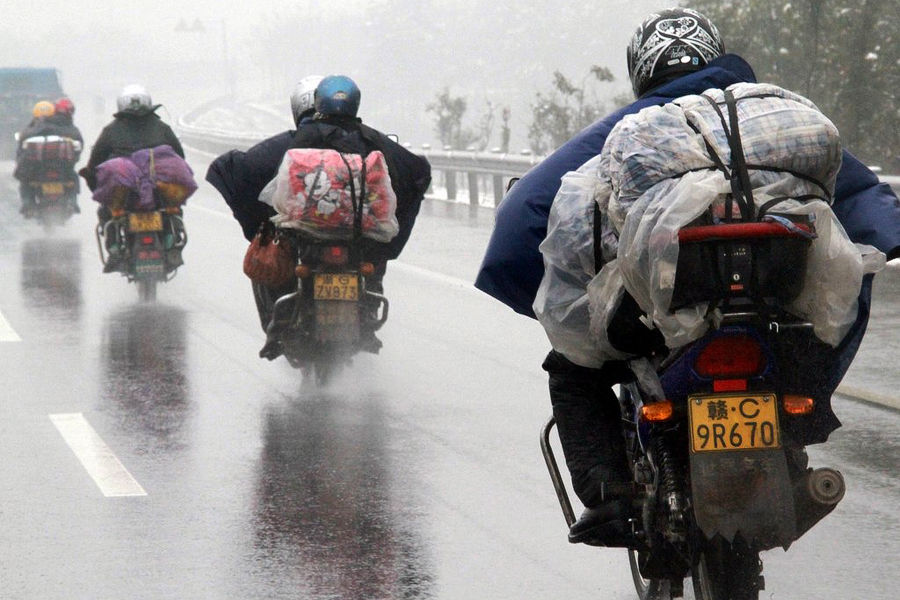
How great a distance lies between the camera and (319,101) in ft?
32.4

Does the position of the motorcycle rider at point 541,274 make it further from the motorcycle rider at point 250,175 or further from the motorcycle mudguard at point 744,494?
the motorcycle rider at point 250,175

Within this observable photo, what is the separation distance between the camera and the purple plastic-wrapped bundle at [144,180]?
14.0 meters

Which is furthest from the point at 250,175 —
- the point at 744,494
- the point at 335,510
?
the point at 744,494

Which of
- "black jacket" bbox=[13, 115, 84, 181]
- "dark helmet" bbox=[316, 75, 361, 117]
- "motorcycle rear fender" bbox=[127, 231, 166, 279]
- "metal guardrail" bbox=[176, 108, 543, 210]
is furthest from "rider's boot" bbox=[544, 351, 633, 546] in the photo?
"black jacket" bbox=[13, 115, 84, 181]

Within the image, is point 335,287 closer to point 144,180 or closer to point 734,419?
point 144,180

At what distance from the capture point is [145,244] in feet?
46.3

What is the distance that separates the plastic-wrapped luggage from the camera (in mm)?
4387

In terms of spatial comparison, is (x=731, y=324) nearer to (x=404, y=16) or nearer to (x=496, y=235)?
(x=496, y=235)

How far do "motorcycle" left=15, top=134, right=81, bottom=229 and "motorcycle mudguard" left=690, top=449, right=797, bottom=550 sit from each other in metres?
17.3

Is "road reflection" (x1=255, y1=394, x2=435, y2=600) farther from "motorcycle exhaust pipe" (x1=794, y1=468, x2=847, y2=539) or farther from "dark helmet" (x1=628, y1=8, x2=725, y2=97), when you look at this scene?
"dark helmet" (x1=628, y1=8, x2=725, y2=97)

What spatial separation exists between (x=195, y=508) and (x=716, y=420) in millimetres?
3203

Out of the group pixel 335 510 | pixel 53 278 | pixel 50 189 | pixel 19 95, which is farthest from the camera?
pixel 19 95

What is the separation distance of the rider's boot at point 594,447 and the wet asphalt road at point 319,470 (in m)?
0.88

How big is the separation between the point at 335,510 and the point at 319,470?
0.81 m
